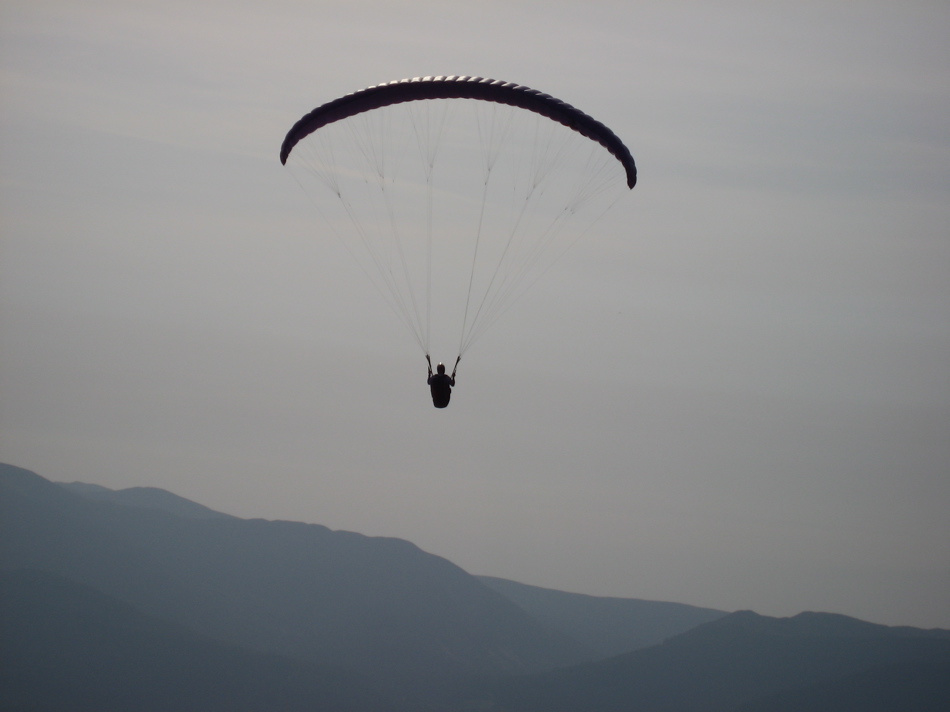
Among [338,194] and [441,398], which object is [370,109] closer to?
[338,194]

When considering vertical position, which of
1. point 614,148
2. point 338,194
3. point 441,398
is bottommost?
point 441,398

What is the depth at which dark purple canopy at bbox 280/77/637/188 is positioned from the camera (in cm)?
3431

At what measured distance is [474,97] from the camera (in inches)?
1359

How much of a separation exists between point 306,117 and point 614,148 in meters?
11.1

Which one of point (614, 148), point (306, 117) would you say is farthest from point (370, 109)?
point (614, 148)

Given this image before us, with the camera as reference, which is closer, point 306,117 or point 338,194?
point 338,194

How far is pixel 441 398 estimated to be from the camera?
35.3m

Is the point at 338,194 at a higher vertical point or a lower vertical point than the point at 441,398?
higher

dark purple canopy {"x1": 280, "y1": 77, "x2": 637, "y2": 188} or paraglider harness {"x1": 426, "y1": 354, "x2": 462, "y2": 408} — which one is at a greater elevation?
dark purple canopy {"x1": 280, "y1": 77, "x2": 637, "y2": 188}

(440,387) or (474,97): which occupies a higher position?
(474,97)

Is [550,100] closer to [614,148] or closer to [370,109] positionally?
[614,148]

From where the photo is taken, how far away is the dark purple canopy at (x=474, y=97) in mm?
34312

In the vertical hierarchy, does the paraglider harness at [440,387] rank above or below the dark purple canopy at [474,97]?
below

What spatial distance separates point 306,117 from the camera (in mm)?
36750
